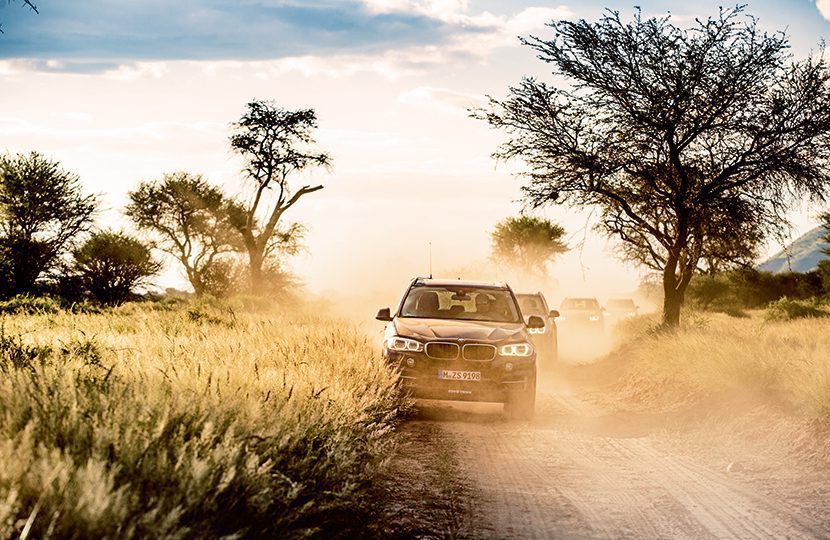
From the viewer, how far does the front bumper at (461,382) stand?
35.8ft

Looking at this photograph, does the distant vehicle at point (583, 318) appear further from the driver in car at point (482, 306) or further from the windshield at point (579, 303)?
the driver in car at point (482, 306)

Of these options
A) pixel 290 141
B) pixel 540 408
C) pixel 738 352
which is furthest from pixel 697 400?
pixel 290 141

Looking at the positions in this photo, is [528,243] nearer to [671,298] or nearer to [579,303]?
[579,303]

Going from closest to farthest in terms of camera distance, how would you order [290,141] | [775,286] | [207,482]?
[207,482] → [290,141] → [775,286]

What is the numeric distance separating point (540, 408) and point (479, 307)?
1922 mm

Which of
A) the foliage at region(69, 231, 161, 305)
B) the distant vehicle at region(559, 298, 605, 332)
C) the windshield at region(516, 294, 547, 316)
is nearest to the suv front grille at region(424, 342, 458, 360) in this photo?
the windshield at region(516, 294, 547, 316)

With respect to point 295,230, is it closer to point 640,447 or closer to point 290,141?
point 290,141

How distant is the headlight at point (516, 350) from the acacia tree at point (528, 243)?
1799 inches

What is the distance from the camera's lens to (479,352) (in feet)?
36.2

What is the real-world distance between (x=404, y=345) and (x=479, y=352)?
41.4 inches

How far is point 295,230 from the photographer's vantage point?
163 ft

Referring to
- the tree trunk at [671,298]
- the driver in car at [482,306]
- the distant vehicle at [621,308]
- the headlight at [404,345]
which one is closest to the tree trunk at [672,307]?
the tree trunk at [671,298]

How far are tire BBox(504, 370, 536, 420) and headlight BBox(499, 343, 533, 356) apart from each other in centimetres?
37

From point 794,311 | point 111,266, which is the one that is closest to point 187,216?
point 111,266
